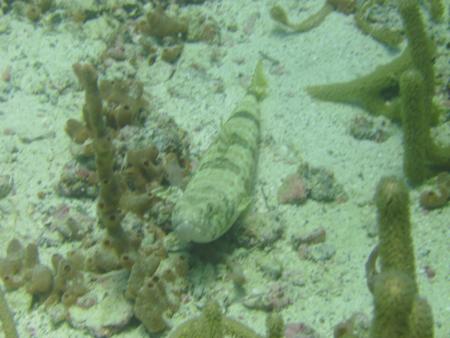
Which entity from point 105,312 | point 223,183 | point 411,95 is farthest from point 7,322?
point 411,95

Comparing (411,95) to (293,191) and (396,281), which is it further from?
(396,281)

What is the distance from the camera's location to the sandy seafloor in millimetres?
4219

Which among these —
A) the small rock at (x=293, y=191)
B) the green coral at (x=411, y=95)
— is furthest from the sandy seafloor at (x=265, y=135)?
the green coral at (x=411, y=95)

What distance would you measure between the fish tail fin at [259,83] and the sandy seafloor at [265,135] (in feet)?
0.46

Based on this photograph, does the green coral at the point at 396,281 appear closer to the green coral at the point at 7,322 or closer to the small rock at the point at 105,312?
the small rock at the point at 105,312

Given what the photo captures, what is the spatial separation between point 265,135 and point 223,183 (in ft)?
4.91

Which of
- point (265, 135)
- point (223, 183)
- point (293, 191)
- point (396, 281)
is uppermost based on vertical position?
point (396, 281)

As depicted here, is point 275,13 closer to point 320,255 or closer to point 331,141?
point 331,141

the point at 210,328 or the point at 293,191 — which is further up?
the point at 210,328

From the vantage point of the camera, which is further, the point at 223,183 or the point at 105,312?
the point at 223,183

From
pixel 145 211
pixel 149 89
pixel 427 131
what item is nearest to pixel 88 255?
pixel 145 211

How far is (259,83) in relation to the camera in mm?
6320

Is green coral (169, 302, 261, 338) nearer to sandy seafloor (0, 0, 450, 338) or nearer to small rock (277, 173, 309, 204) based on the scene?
sandy seafloor (0, 0, 450, 338)

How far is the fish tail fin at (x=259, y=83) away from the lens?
6246 millimetres
